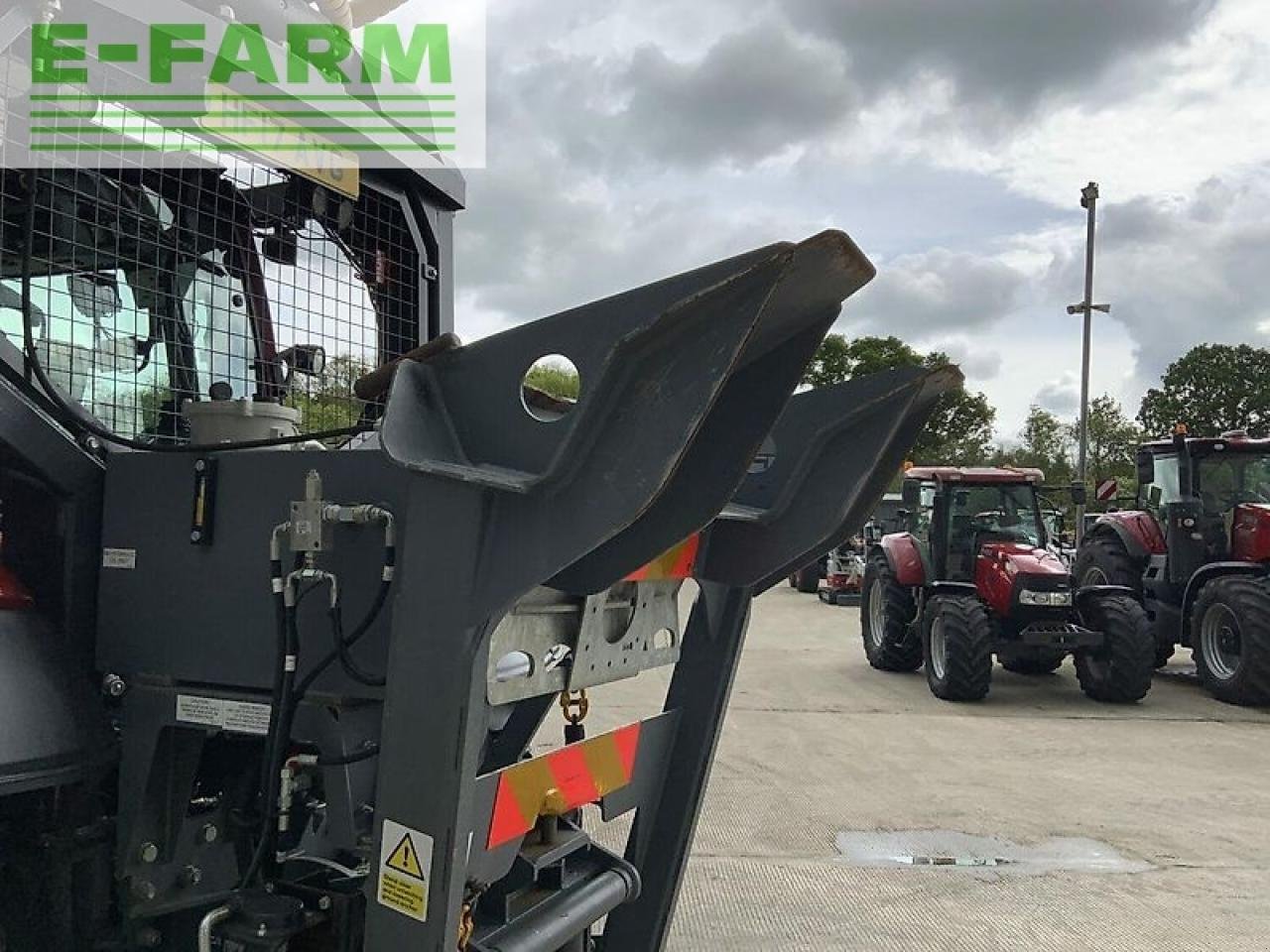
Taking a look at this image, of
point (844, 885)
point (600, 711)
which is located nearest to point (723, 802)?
point (844, 885)

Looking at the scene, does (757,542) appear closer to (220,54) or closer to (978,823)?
(220,54)

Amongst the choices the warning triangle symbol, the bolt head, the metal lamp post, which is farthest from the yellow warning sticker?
the metal lamp post

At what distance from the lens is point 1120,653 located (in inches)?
339

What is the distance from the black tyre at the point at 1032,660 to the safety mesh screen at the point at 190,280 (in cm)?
707

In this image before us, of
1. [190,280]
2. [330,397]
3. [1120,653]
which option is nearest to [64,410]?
[190,280]

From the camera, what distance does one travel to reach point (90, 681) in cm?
214

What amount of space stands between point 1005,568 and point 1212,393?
34.4 metres

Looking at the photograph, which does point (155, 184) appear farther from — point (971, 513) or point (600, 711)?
point (971, 513)

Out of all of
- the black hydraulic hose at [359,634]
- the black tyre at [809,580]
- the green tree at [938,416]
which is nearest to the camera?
the black hydraulic hose at [359,634]

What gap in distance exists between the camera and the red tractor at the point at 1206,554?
862cm

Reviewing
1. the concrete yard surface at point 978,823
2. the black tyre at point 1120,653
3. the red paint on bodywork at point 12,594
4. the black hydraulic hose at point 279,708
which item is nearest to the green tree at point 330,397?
the red paint on bodywork at point 12,594

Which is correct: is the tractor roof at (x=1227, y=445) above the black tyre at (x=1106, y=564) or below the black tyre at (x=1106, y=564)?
above

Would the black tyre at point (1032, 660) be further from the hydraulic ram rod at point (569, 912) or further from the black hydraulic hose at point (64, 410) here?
the black hydraulic hose at point (64, 410)

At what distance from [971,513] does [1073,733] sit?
293 centimetres
